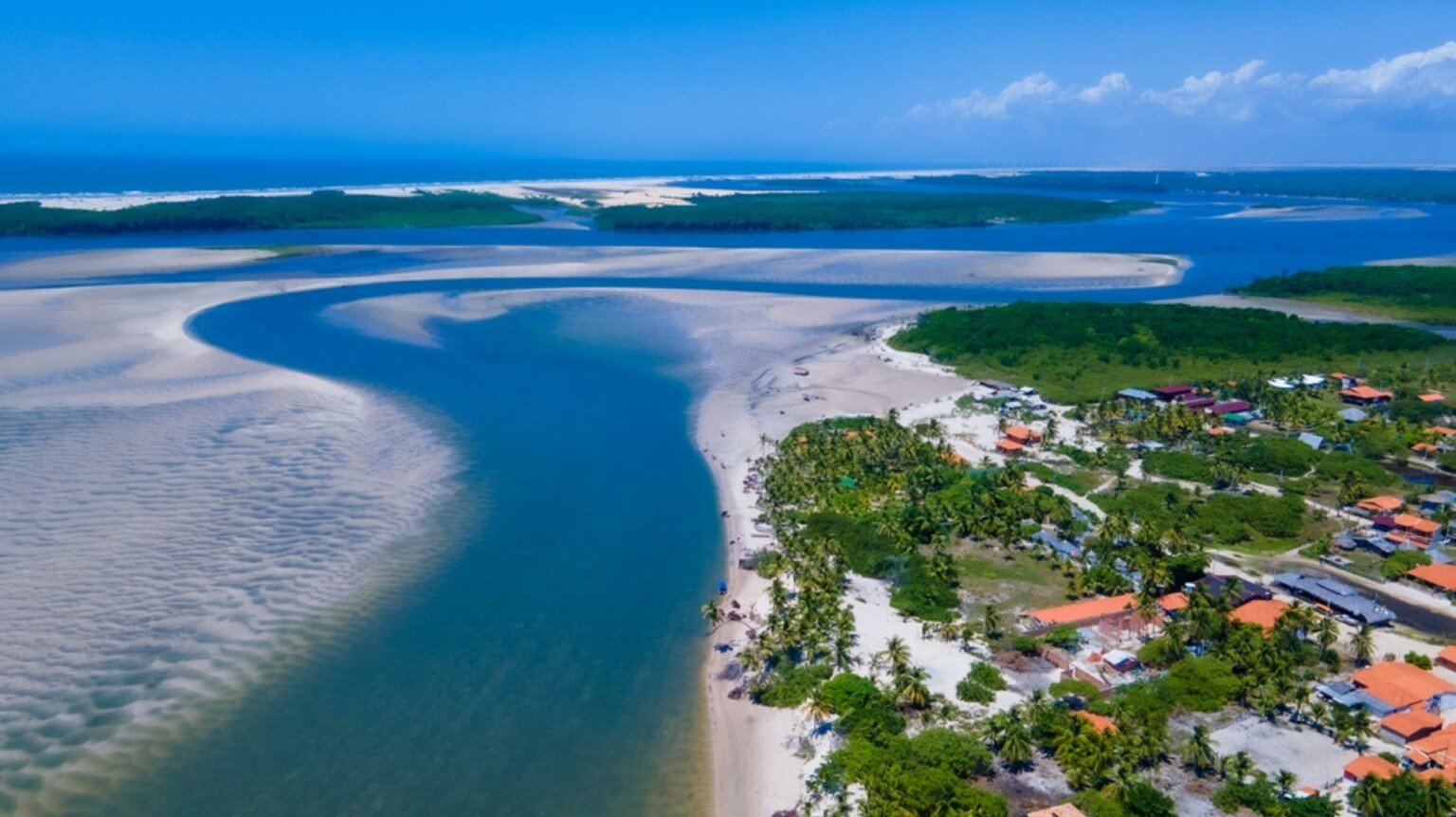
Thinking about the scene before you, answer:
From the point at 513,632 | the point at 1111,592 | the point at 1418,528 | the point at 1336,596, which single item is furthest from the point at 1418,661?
the point at 513,632

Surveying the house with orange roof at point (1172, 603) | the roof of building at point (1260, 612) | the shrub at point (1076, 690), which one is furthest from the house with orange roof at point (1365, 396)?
the shrub at point (1076, 690)

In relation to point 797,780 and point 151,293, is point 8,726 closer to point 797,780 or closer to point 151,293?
point 797,780

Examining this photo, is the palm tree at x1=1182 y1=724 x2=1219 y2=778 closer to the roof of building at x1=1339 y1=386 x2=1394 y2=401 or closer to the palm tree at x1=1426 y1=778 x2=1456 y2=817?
the palm tree at x1=1426 y1=778 x2=1456 y2=817

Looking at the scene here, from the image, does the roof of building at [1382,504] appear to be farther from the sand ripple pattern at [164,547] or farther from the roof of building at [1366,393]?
the sand ripple pattern at [164,547]

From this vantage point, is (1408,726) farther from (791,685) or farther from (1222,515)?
(791,685)

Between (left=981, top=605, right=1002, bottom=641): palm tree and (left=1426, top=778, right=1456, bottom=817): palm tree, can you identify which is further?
(left=981, top=605, right=1002, bottom=641): palm tree

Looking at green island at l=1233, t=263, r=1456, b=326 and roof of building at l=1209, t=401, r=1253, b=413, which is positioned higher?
green island at l=1233, t=263, r=1456, b=326

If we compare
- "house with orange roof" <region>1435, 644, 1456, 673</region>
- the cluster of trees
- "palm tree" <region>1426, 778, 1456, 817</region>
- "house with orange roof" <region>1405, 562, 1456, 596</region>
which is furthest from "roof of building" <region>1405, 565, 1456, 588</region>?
"palm tree" <region>1426, 778, 1456, 817</region>

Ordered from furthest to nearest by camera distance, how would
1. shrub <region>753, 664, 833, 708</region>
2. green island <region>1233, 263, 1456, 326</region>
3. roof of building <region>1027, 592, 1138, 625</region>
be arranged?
1. green island <region>1233, 263, 1456, 326</region>
2. roof of building <region>1027, 592, 1138, 625</region>
3. shrub <region>753, 664, 833, 708</region>
